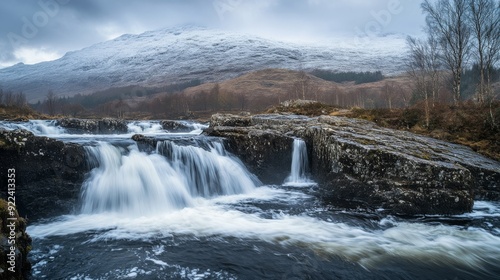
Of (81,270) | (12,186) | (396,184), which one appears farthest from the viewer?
(396,184)

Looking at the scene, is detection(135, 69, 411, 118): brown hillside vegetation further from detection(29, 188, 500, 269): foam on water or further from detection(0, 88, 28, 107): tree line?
detection(29, 188, 500, 269): foam on water

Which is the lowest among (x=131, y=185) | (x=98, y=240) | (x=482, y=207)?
(x=482, y=207)

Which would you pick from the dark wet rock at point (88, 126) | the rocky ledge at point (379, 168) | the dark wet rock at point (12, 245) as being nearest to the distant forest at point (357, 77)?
the dark wet rock at point (88, 126)

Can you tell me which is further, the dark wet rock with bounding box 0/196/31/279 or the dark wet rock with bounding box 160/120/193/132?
the dark wet rock with bounding box 160/120/193/132

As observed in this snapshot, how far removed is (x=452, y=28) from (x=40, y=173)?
132 feet

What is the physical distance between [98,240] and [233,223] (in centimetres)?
359

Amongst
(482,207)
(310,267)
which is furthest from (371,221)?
(482,207)

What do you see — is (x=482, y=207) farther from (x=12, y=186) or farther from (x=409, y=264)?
(x=12, y=186)

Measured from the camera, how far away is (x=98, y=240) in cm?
750

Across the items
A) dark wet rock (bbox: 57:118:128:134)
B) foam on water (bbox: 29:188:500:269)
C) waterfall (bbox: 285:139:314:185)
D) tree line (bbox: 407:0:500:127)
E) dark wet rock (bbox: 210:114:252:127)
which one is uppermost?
tree line (bbox: 407:0:500:127)

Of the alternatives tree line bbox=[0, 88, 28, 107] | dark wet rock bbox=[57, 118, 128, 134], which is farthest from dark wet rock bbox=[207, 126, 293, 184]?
tree line bbox=[0, 88, 28, 107]

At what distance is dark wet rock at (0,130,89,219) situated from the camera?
A: 29.5ft

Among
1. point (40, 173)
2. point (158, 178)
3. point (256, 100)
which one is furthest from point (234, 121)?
point (256, 100)

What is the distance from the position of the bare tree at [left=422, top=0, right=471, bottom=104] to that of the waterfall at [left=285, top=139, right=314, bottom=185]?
24032mm
